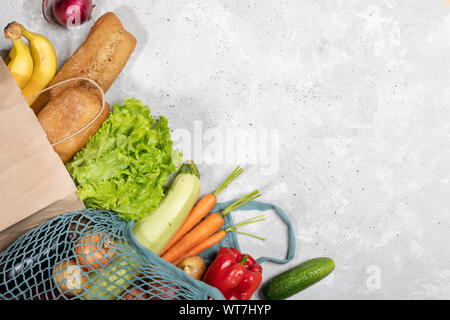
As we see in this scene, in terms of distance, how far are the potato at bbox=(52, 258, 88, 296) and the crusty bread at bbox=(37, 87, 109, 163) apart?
1.22ft

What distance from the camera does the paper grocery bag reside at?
1123 millimetres

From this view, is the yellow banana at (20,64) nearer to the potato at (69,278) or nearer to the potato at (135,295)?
the potato at (69,278)

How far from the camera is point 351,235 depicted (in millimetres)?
1696

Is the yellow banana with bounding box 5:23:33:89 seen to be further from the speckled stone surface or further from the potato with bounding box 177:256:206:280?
the potato with bounding box 177:256:206:280

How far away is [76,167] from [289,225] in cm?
86

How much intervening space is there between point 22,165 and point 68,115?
0.75 feet

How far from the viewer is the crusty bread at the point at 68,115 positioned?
129 cm

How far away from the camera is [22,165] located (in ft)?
3.77

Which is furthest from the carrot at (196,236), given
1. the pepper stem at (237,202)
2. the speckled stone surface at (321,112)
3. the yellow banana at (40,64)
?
the yellow banana at (40,64)

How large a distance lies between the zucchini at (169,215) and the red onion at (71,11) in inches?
27.3

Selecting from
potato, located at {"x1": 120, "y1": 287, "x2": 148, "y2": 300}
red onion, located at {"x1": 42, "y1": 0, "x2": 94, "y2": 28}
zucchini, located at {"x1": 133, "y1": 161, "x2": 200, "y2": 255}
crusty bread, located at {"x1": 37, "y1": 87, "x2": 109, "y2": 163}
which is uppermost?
red onion, located at {"x1": 42, "y1": 0, "x2": 94, "y2": 28}

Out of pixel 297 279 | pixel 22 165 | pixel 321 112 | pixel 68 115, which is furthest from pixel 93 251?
pixel 321 112

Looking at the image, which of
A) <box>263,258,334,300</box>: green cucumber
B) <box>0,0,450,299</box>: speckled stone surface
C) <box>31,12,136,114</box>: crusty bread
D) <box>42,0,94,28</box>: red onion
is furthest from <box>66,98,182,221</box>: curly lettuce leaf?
<box>263,258,334,300</box>: green cucumber

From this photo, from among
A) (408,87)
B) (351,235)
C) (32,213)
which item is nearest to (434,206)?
(351,235)
